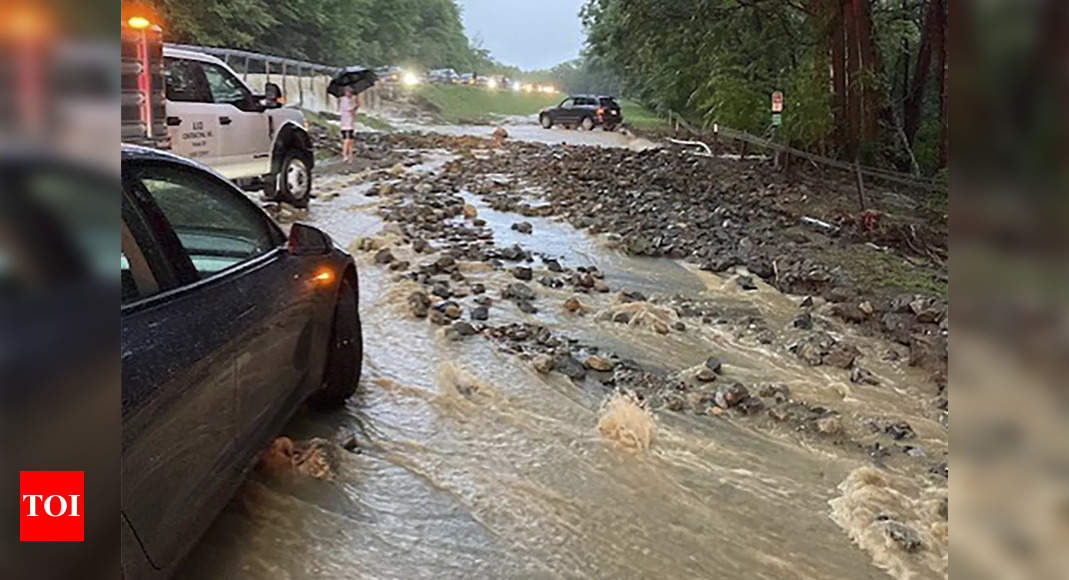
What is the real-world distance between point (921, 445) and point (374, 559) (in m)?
2.88

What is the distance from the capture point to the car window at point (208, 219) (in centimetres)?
288

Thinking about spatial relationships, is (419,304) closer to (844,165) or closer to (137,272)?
(137,272)

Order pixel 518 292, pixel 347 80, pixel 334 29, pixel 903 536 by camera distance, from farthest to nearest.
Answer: pixel 334 29, pixel 347 80, pixel 518 292, pixel 903 536

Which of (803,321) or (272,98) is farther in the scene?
(272,98)

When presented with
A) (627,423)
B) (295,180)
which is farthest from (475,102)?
(627,423)

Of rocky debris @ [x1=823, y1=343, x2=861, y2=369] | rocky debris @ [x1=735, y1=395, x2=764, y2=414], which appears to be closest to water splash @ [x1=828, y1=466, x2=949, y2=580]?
rocky debris @ [x1=735, y1=395, x2=764, y2=414]

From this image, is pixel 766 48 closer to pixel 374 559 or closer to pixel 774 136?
pixel 774 136

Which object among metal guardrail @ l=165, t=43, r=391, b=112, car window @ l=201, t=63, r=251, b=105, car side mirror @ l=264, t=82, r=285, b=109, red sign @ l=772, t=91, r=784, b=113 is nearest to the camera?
car window @ l=201, t=63, r=251, b=105

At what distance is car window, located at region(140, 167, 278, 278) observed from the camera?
2881 mm

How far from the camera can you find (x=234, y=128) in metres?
9.74

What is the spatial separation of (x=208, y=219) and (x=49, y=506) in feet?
8.29

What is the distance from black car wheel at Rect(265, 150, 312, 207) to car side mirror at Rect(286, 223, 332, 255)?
6911 mm

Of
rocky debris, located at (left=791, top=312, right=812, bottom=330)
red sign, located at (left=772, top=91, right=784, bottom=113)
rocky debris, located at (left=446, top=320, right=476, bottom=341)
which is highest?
red sign, located at (left=772, top=91, right=784, bottom=113)

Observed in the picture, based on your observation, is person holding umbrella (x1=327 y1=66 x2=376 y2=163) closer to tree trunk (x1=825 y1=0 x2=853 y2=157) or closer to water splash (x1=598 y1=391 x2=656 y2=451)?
tree trunk (x1=825 y1=0 x2=853 y2=157)
